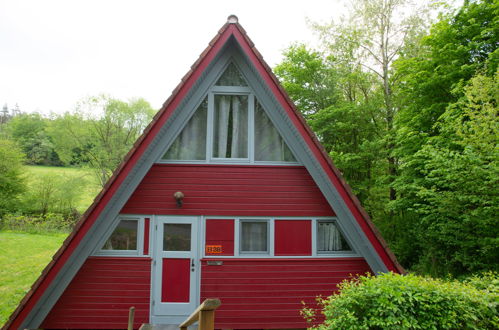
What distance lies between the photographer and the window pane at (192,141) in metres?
5.48

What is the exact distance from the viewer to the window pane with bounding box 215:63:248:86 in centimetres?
558

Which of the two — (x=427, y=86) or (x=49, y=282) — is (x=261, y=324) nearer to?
(x=49, y=282)

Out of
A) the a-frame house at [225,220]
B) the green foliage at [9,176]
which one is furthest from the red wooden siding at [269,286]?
the green foliage at [9,176]

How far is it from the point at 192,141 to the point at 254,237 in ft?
7.27

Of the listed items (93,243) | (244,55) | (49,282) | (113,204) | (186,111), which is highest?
(244,55)

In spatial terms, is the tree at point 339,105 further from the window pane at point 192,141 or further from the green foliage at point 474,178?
the window pane at point 192,141

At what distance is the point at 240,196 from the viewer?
18.0 feet

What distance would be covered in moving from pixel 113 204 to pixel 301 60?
1472 cm

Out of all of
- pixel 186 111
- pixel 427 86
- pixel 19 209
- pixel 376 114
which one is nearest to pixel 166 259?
pixel 186 111

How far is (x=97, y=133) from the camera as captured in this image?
3014cm

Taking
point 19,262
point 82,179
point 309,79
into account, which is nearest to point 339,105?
point 309,79

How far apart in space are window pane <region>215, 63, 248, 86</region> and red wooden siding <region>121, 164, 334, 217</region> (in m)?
1.63

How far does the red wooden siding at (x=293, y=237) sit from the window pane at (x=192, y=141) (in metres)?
2.05

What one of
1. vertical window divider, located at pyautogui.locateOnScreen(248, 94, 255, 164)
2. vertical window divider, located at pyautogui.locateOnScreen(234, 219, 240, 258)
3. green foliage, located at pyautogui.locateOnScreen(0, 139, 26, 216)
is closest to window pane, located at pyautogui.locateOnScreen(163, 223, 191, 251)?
vertical window divider, located at pyautogui.locateOnScreen(234, 219, 240, 258)
